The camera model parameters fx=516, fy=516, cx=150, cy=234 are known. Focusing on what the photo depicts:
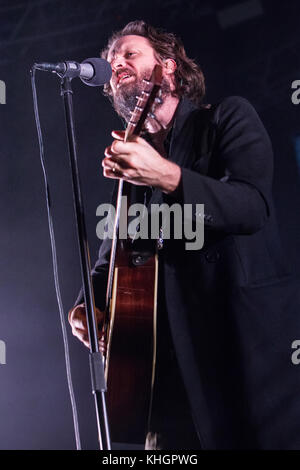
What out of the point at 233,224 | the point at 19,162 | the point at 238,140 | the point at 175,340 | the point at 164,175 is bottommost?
the point at 175,340

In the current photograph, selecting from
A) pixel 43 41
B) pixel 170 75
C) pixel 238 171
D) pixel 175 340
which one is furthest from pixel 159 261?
pixel 43 41

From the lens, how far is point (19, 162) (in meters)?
3.86

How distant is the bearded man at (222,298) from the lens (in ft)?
4.89

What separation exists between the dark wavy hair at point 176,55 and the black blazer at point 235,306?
87 centimetres

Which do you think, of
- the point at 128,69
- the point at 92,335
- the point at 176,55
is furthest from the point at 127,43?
the point at 92,335

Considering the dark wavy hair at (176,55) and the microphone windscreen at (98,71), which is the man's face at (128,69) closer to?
the dark wavy hair at (176,55)

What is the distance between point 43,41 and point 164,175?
290 centimetres

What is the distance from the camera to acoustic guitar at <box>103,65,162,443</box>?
1.70 metres

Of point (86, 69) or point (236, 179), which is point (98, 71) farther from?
point (236, 179)

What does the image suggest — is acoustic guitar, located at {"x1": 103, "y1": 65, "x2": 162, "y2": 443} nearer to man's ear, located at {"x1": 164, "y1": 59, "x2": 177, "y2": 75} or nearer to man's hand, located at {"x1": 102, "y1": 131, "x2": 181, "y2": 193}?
man's hand, located at {"x1": 102, "y1": 131, "x2": 181, "y2": 193}

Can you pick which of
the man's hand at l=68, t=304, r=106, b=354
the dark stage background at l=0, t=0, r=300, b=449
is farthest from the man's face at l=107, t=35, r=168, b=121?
the dark stage background at l=0, t=0, r=300, b=449

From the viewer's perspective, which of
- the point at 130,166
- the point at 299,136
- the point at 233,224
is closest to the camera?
the point at 130,166

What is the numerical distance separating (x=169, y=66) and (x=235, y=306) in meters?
1.43
